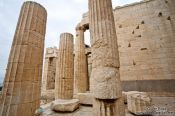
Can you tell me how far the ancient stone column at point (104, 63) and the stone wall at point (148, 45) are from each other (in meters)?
5.45

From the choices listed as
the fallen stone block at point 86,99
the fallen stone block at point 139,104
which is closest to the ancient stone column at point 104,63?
the fallen stone block at point 139,104

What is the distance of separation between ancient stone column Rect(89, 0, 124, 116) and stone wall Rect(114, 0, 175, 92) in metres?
5.45

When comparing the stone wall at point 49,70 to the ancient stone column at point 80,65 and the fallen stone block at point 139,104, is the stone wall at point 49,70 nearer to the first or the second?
the ancient stone column at point 80,65

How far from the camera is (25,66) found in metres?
3.03

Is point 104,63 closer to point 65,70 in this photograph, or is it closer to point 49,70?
point 65,70

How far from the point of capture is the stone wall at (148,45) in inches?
289

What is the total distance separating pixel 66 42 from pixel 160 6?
7.77 m

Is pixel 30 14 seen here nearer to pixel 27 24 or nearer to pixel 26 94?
pixel 27 24

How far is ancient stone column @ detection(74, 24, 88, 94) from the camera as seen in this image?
899 centimetres

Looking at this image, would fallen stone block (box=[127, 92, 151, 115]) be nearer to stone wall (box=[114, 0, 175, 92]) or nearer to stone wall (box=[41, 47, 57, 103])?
stone wall (box=[114, 0, 175, 92])

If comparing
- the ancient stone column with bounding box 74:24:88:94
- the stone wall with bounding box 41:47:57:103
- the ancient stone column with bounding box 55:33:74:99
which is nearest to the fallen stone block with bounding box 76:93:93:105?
the ancient stone column with bounding box 55:33:74:99

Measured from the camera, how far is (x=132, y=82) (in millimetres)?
7879

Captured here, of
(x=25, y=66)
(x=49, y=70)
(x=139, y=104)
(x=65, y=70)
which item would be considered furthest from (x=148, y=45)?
(x=49, y=70)

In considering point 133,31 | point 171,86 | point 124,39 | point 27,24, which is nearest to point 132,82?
point 171,86
